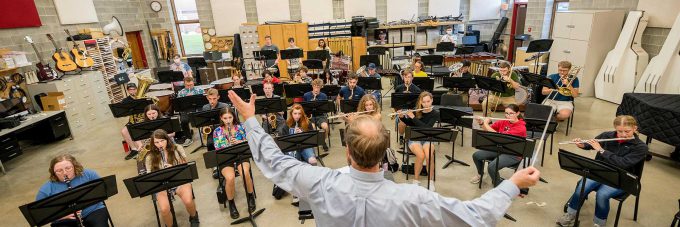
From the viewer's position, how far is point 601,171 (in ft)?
11.5

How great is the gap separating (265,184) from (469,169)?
3.05m

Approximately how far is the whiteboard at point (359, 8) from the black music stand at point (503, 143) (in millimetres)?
9500

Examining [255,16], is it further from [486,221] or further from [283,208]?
[486,221]

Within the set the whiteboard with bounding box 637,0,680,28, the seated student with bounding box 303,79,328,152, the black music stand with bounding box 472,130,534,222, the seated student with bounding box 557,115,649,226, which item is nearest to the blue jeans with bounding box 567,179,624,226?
the seated student with bounding box 557,115,649,226

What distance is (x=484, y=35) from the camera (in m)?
14.2

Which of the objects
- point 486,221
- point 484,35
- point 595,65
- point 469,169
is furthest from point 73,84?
point 484,35

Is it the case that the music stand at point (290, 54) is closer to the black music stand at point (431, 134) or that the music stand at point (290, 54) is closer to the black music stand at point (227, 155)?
the black music stand at point (431, 134)

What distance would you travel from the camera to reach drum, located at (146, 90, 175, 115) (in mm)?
8034

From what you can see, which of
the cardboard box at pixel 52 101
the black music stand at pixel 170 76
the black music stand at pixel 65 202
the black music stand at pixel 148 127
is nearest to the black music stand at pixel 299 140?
the black music stand at pixel 65 202

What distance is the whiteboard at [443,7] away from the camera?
43.1ft

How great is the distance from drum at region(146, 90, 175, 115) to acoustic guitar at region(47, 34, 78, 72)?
205cm

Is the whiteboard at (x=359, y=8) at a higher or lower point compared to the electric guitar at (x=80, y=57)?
higher

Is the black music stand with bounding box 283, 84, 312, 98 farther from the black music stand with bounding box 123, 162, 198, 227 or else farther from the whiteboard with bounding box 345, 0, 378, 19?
the whiteboard with bounding box 345, 0, 378, 19

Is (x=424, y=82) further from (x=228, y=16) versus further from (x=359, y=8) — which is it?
(x=228, y=16)
